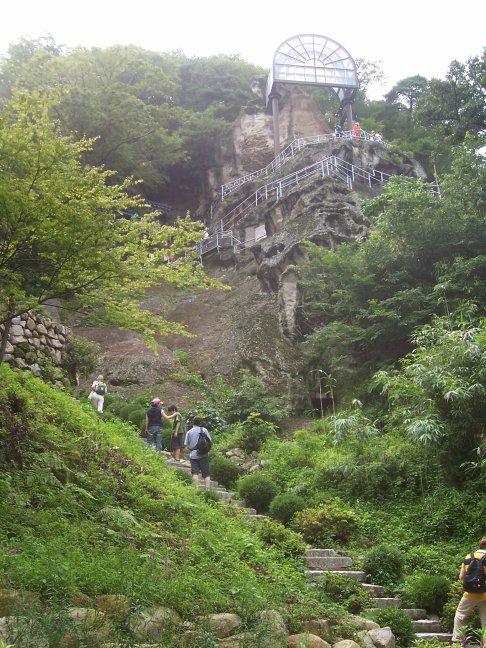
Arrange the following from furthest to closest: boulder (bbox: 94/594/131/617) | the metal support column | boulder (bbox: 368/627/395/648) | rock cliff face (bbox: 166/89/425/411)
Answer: the metal support column
rock cliff face (bbox: 166/89/425/411)
boulder (bbox: 368/627/395/648)
boulder (bbox: 94/594/131/617)

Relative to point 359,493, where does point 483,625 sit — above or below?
below

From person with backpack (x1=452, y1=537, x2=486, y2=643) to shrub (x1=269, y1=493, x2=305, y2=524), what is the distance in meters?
3.80

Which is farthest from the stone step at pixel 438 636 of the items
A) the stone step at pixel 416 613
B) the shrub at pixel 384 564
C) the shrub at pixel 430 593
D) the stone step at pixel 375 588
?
the shrub at pixel 384 564

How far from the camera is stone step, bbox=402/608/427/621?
758 centimetres

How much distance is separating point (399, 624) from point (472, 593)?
893 millimetres

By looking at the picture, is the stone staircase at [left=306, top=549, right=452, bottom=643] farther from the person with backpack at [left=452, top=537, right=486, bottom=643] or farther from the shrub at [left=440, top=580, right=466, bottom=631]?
the person with backpack at [left=452, top=537, right=486, bottom=643]

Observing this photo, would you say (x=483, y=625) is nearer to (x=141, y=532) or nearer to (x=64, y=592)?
(x=141, y=532)

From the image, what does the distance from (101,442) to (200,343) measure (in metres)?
14.2

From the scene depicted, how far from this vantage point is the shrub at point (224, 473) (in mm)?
12508

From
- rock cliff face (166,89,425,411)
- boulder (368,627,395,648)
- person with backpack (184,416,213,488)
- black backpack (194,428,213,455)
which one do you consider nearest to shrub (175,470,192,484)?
person with backpack (184,416,213,488)

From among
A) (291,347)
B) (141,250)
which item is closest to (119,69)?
(291,347)

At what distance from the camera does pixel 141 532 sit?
6.57 m

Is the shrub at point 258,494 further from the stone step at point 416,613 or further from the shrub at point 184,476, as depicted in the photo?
the stone step at point 416,613

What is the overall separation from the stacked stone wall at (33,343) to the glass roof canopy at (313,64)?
2355 centimetres
